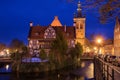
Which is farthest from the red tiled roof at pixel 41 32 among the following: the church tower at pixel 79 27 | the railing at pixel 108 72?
the railing at pixel 108 72

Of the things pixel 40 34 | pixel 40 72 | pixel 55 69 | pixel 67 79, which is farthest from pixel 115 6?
pixel 40 34

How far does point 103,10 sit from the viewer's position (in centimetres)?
843

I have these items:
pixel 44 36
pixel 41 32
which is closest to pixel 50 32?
pixel 44 36

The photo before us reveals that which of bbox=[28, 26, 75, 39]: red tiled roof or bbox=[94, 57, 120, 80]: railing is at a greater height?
bbox=[28, 26, 75, 39]: red tiled roof

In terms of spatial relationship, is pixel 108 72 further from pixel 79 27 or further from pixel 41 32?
pixel 79 27

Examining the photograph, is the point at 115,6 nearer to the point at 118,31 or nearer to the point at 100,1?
the point at 100,1

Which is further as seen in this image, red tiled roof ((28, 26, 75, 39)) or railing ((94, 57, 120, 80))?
red tiled roof ((28, 26, 75, 39))

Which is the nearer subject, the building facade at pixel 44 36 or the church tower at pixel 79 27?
the building facade at pixel 44 36

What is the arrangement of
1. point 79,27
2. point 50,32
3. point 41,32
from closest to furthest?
point 50,32, point 41,32, point 79,27

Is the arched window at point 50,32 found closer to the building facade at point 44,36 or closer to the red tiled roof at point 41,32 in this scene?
the building facade at point 44,36

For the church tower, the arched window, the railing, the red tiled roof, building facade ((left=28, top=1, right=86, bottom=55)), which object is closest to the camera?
the railing

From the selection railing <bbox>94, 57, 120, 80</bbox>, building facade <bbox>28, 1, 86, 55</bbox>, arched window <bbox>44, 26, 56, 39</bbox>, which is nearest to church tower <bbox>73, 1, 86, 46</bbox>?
building facade <bbox>28, 1, 86, 55</bbox>

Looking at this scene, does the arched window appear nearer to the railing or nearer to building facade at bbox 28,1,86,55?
building facade at bbox 28,1,86,55

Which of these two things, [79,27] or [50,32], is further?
[79,27]
